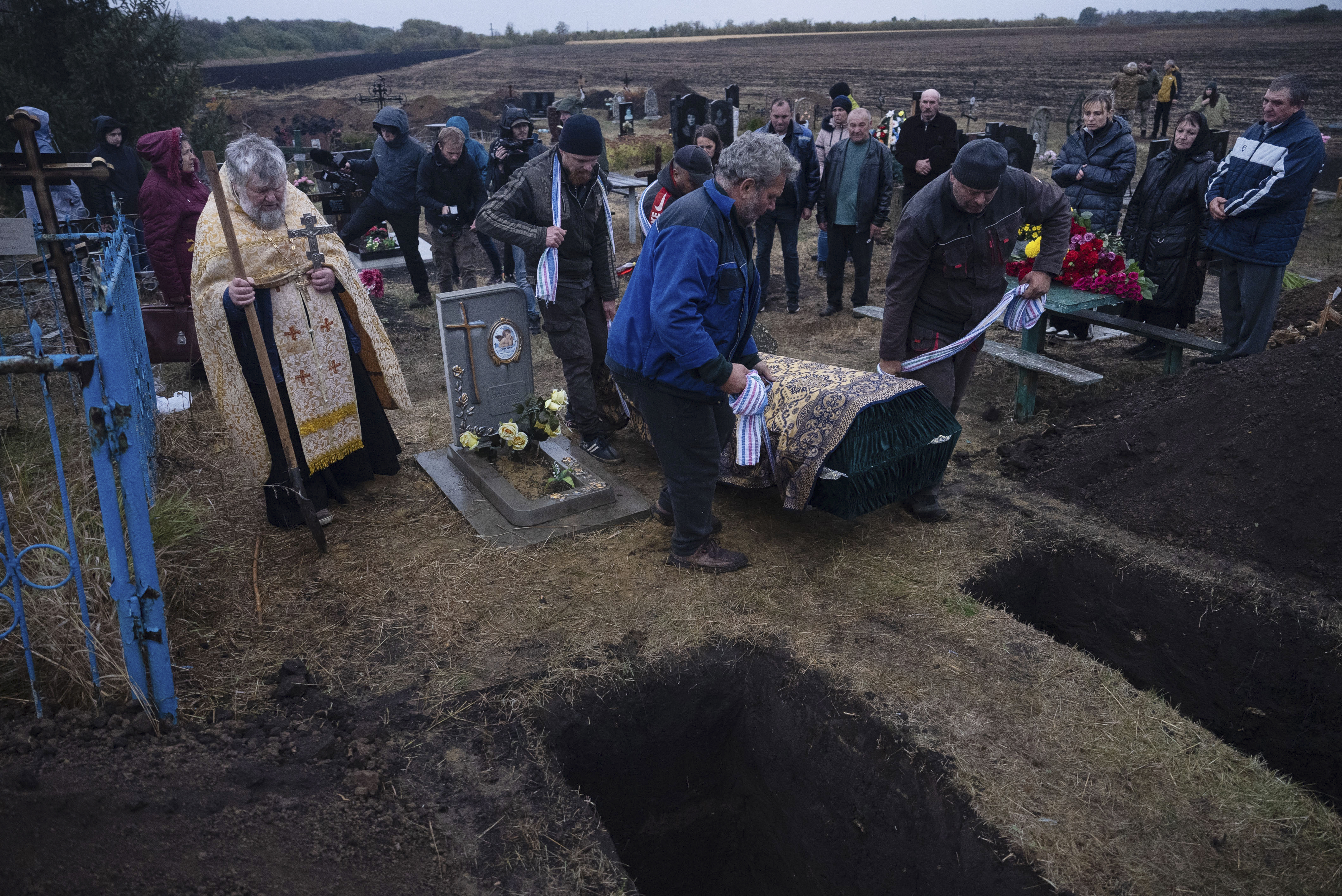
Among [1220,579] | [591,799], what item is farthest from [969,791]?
[1220,579]

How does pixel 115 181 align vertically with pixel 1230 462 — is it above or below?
above

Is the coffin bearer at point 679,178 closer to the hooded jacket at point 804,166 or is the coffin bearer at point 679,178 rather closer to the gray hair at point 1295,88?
the hooded jacket at point 804,166

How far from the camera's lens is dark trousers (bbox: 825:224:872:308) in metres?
8.11

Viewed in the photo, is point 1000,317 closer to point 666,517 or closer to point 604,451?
point 666,517

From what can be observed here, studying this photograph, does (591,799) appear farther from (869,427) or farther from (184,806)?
(869,427)

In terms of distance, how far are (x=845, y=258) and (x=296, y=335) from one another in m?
5.45

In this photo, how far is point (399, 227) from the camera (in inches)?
341

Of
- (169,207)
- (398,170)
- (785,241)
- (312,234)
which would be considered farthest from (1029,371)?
(169,207)

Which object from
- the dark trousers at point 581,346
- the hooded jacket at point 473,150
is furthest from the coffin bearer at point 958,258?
the hooded jacket at point 473,150

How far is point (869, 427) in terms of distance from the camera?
13.8 ft

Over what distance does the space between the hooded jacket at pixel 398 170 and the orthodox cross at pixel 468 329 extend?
3924 mm

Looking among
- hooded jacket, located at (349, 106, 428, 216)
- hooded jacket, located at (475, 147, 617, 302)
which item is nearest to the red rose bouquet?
hooded jacket, located at (475, 147, 617, 302)

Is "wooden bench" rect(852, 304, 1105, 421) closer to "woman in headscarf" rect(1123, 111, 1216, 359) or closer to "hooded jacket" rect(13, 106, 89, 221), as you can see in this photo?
"woman in headscarf" rect(1123, 111, 1216, 359)

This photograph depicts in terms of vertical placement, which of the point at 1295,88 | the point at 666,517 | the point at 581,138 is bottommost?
the point at 666,517
